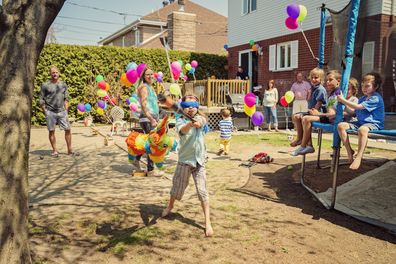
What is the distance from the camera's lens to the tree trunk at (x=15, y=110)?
256cm

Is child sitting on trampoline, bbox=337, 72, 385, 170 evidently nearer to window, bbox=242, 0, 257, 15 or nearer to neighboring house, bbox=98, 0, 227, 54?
window, bbox=242, 0, 257, 15

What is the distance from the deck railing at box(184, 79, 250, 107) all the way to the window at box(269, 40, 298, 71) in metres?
3.51

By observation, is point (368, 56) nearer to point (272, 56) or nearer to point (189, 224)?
point (272, 56)

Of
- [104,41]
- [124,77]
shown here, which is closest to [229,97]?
[124,77]

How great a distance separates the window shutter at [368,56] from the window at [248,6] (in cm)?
824

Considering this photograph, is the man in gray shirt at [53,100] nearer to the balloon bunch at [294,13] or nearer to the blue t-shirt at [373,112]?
the balloon bunch at [294,13]

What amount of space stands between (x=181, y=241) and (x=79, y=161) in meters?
4.76

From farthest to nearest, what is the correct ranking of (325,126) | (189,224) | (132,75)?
(132,75), (325,126), (189,224)

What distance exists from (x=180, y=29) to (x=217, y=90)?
10.9 metres

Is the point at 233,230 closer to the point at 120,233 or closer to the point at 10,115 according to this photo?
the point at 120,233

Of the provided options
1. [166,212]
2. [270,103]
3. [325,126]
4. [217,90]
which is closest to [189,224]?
[166,212]

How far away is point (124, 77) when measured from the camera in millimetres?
8555

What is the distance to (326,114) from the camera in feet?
17.7

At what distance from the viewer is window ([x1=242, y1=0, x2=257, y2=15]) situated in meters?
19.2
